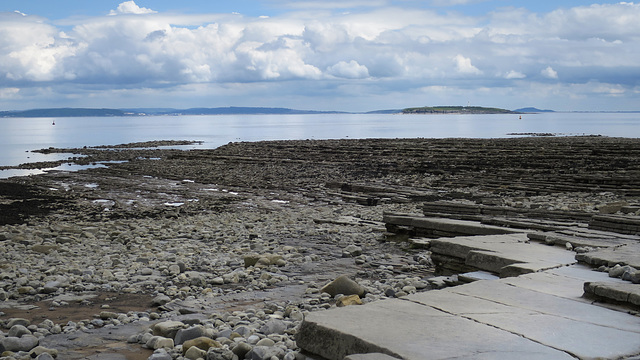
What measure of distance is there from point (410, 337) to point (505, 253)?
4104 millimetres

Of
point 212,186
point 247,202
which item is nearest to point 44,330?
point 247,202

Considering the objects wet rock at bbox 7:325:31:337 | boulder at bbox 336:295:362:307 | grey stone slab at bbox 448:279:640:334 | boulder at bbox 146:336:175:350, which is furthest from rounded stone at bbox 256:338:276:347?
wet rock at bbox 7:325:31:337

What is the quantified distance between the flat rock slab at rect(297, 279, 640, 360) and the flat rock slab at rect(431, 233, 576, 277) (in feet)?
4.87

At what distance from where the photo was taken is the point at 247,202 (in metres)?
23.2

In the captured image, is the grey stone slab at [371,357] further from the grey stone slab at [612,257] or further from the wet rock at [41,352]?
the grey stone slab at [612,257]

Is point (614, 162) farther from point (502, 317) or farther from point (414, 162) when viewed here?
point (502, 317)

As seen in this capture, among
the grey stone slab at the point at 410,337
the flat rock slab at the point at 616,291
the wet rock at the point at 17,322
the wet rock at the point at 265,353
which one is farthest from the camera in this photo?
the wet rock at the point at 17,322

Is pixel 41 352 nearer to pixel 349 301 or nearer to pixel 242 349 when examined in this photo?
pixel 242 349

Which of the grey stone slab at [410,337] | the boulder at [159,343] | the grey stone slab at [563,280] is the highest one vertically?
the grey stone slab at [410,337]

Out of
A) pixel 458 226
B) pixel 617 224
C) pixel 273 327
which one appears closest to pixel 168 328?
pixel 273 327

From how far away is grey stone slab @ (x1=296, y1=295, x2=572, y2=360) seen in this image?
4.34m

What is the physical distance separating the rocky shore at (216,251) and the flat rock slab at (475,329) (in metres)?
0.57

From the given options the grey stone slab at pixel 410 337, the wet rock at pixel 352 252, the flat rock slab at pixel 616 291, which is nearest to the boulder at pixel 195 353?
the grey stone slab at pixel 410 337

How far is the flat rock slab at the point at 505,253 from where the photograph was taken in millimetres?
7500
